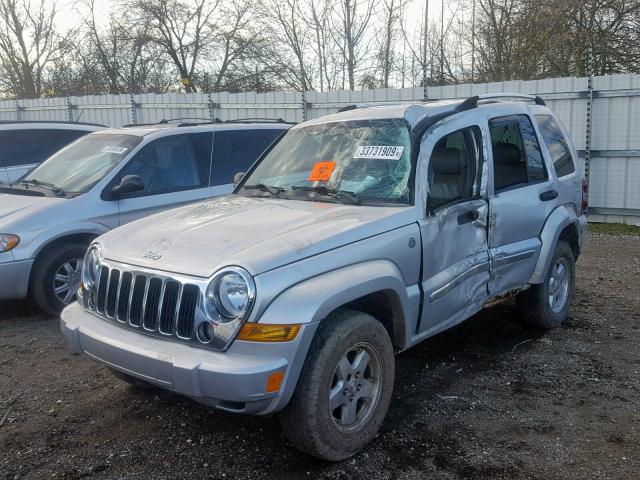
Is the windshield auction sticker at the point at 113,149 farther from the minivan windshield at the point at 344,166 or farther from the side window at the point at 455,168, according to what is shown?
the side window at the point at 455,168

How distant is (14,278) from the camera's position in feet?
18.5

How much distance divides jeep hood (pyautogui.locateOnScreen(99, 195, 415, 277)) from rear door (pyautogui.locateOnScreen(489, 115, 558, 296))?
1113 millimetres

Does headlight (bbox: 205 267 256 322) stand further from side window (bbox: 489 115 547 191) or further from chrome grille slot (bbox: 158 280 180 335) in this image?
side window (bbox: 489 115 547 191)

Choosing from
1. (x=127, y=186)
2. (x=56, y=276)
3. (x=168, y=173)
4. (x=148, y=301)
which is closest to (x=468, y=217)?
(x=148, y=301)

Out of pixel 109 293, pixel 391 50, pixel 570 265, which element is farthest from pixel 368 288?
pixel 391 50

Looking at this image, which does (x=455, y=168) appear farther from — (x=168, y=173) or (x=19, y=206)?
(x=19, y=206)

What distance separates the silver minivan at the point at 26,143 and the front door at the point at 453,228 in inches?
239

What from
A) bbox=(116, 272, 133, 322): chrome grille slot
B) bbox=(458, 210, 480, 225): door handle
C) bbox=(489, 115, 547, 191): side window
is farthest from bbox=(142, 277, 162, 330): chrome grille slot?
bbox=(489, 115, 547, 191): side window

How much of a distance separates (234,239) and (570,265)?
3454mm

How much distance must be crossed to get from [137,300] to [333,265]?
1057mm

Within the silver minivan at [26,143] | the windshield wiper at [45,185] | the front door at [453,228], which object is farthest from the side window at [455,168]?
the silver minivan at [26,143]

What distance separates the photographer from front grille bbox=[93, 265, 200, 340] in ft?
10.3

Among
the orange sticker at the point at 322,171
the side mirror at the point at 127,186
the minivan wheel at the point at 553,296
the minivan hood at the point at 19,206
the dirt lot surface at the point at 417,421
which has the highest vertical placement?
the orange sticker at the point at 322,171

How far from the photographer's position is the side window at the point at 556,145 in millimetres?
5387
